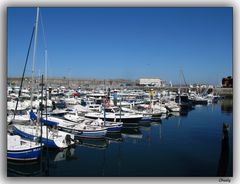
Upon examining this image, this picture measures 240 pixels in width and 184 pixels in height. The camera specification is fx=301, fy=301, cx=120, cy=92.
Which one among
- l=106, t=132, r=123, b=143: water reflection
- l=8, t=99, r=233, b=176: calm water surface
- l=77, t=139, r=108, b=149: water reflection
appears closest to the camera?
l=8, t=99, r=233, b=176: calm water surface

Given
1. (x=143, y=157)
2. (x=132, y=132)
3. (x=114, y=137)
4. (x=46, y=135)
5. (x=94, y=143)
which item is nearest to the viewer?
(x=143, y=157)

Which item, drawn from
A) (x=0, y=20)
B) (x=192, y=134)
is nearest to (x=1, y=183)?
(x=0, y=20)

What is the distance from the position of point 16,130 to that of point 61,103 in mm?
11899

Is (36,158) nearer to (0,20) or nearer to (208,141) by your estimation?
(0,20)

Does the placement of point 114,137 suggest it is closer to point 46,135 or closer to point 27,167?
point 46,135

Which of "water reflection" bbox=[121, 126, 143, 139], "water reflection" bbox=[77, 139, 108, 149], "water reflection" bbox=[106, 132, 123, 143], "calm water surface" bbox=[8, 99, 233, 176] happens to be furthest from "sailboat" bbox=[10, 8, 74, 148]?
"water reflection" bbox=[121, 126, 143, 139]

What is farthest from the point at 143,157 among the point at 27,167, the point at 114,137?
the point at 114,137

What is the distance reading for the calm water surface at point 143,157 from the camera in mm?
5868

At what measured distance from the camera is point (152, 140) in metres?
9.86

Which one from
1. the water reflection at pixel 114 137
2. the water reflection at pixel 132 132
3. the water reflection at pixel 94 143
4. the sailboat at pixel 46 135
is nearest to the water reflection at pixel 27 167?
the sailboat at pixel 46 135

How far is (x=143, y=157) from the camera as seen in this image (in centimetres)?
735

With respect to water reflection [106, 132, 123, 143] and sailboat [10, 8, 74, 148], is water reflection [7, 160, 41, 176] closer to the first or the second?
sailboat [10, 8, 74, 148]

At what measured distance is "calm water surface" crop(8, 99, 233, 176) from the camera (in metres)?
5.87

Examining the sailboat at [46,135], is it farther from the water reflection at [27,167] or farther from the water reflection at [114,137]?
the water reflection at [114,137]
